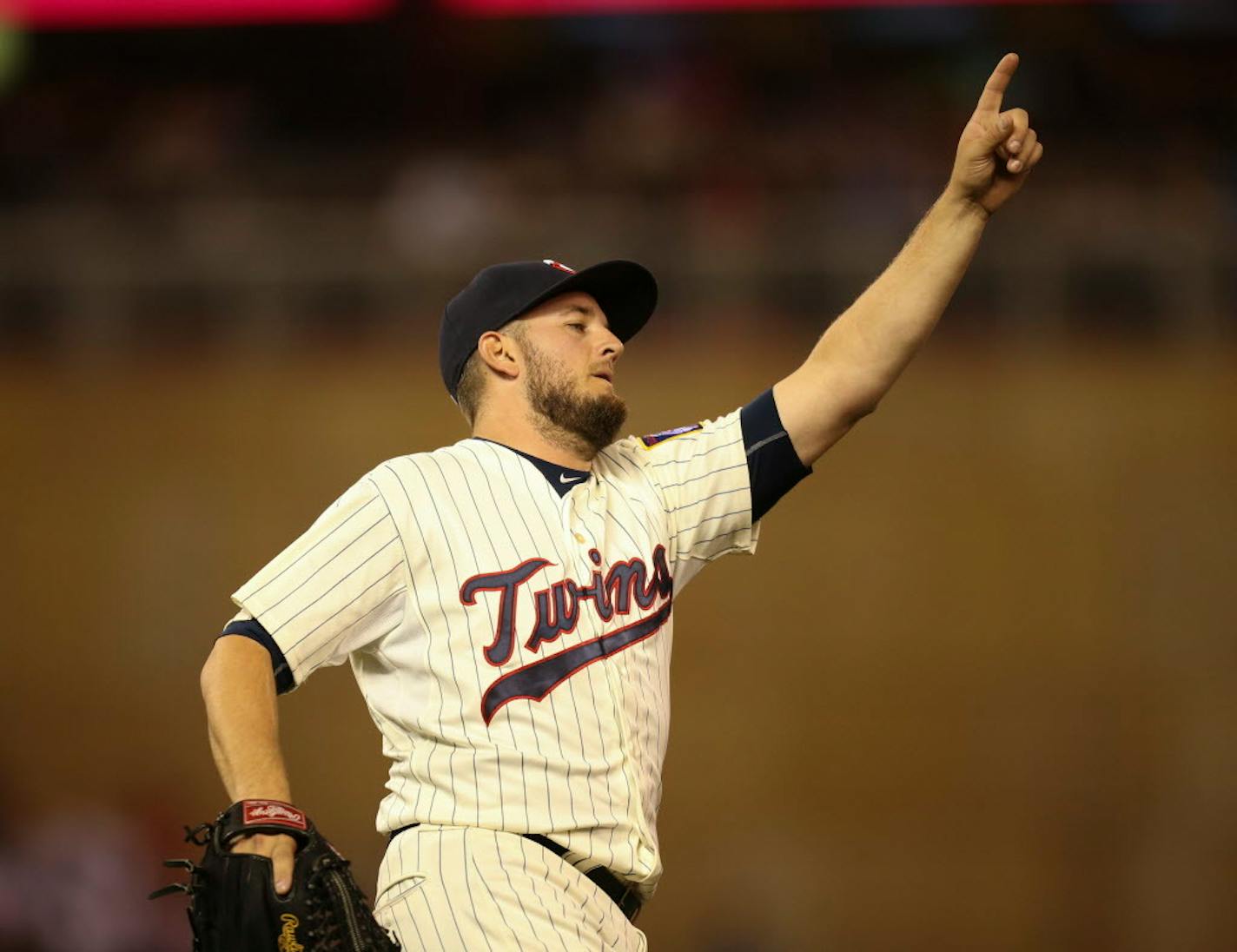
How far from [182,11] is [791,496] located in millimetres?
4585

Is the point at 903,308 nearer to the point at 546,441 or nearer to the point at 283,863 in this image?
the point at 546,441

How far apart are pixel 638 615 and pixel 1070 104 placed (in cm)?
717

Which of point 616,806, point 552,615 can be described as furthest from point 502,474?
point 616,806

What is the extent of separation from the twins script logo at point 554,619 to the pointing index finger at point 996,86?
3.15ft

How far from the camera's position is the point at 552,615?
8.25 feet

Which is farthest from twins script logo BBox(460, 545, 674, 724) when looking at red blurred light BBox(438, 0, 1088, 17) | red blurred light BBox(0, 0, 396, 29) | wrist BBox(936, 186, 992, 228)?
red blurred light BBox(0, 0, 396, 29)

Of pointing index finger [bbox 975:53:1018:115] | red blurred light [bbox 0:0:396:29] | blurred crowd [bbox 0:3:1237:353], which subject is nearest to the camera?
pointing index finger [bbox 975:53:1018:115]

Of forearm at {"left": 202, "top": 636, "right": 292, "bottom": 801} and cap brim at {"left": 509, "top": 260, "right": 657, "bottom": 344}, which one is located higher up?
cap brim at {"left": 509, "top": 260, "right": 657, "bottom": 344}

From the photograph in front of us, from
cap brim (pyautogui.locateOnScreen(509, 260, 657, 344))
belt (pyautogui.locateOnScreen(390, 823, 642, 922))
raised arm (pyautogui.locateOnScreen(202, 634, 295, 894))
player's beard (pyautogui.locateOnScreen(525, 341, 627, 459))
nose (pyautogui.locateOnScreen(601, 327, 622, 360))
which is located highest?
cap brim (pyautogui.locateOnScreen(509, 260, 657, 344))

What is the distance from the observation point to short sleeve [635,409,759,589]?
279cm

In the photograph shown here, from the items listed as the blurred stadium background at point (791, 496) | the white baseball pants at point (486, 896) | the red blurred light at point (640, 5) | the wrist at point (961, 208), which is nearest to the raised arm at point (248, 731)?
the white baseball pants at point (486, 896)

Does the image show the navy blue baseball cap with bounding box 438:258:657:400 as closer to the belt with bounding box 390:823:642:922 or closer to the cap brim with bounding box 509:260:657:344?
the cap brim with bounding box 509:260:657:344

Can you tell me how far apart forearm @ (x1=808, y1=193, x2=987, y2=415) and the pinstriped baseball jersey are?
0.46 metres

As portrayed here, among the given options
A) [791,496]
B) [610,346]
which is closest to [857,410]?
[610,346]
